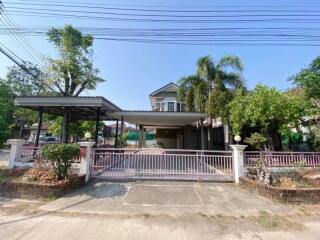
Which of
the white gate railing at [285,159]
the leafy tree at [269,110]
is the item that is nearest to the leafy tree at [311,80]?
the leafy tree at [269,110]

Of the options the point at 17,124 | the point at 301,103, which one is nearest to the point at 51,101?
the point at 301,103

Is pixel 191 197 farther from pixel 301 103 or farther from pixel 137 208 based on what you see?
pixel 301 103

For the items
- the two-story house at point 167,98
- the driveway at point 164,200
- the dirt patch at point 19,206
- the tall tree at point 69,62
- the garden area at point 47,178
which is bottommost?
the dirt patch at point 19,206

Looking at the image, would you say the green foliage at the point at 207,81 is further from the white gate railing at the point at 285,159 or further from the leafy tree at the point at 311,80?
the white gate railing at the point at 285,159

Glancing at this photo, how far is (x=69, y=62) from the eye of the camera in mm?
20078

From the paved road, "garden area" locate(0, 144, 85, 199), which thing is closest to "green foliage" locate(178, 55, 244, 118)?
the paved road

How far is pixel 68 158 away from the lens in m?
6.56

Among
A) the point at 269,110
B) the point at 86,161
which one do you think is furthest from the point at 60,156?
the point at 269,110

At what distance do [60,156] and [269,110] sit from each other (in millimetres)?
8759

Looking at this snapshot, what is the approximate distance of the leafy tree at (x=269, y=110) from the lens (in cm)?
933

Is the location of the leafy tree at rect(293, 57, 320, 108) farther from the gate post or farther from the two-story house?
the two-story house

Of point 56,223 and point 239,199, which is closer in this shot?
point 56,223

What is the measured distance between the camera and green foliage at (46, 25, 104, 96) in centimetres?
2016

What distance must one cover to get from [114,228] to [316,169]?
27.3 feet
